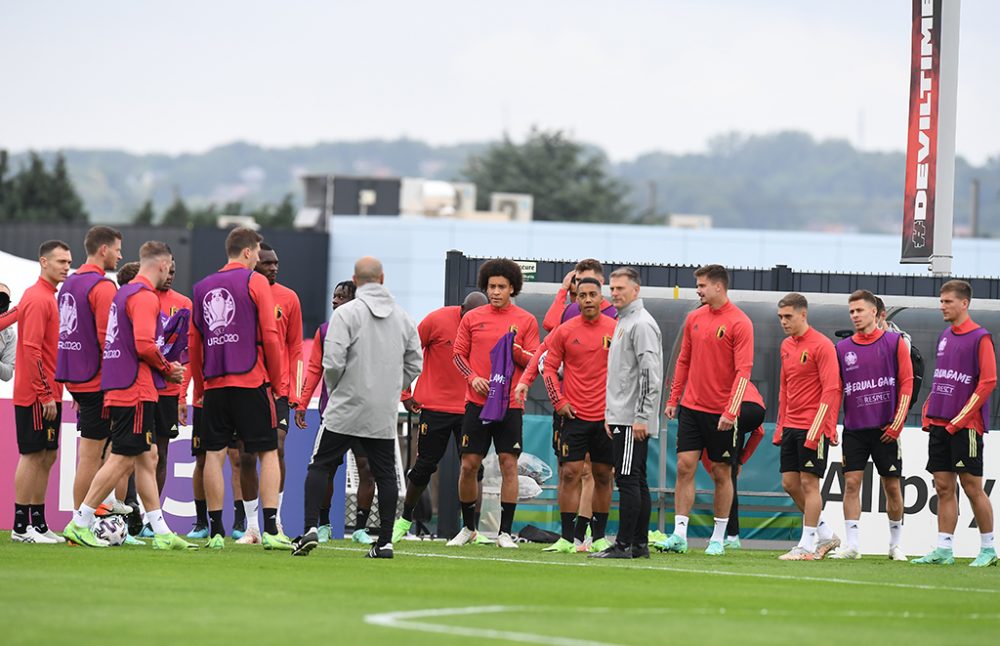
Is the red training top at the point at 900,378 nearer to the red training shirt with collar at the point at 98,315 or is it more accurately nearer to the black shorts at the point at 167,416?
the black shorts at the point at 167,416

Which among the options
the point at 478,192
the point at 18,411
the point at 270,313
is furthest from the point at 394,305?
the point at 478,192

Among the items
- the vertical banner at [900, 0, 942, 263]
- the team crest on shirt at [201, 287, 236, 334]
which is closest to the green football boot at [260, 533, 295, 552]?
the team crest on shirt at [201, 287, 236, 334]

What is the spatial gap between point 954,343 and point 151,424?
6.48 meters

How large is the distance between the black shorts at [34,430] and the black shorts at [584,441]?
13.2ft

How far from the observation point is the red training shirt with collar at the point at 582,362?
13281mm

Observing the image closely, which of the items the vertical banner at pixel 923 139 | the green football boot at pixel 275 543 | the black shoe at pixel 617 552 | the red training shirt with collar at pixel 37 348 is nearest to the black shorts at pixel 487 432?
the black shoe at pixel 617 552

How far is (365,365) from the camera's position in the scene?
38.2ft

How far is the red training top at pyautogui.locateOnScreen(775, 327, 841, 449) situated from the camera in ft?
44.6

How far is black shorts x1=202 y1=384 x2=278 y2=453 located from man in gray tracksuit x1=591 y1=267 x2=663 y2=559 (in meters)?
2.58

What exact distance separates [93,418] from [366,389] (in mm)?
2119

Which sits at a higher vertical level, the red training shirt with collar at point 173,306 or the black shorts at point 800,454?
the red training shirt with collar at point 173,306

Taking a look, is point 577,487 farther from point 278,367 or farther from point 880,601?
point 880,601

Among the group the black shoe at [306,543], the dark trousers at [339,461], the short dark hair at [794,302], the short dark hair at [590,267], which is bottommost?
the black shoe at [306,543]

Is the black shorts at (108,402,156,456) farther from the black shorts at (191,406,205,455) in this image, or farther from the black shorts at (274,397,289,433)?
the black shorts at (274,397,289,433)
